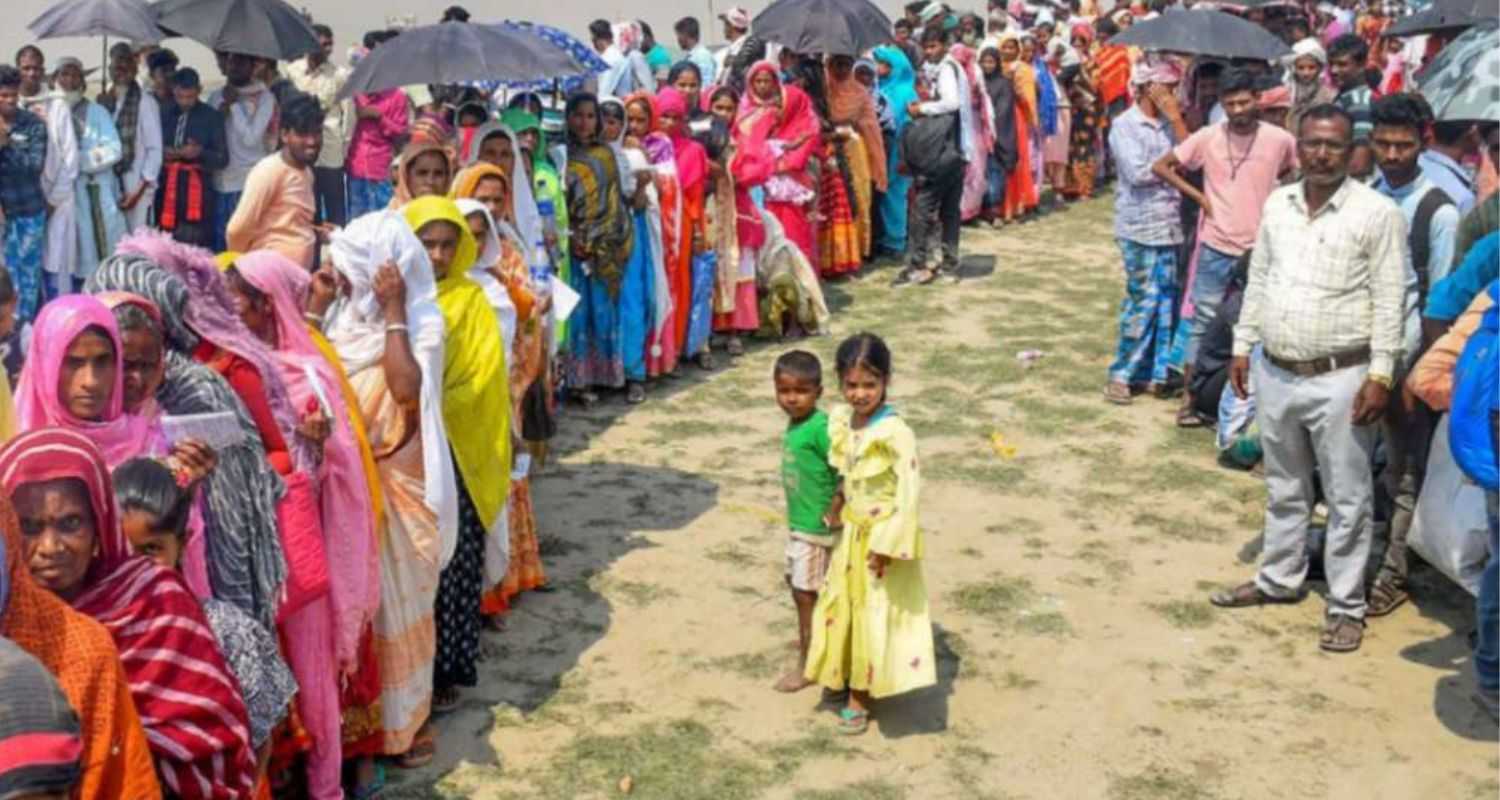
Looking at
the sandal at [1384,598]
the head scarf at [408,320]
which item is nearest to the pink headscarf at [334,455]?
the head scarf at [408,320]

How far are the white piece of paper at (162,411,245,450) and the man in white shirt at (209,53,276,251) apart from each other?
6330 millimetres

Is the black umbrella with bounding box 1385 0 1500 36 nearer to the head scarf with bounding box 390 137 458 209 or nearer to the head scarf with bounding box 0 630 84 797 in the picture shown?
the head scarf with bounding box 390 137 458 209

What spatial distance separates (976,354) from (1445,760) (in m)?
5.04

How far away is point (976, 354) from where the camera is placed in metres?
9.90

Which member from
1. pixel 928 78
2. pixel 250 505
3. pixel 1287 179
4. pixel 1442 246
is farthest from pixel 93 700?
pixel 928 78

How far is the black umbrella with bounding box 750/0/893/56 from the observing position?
1087 cm

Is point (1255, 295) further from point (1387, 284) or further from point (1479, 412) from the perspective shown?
point (1479, 412)

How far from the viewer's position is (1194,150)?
8.01 m

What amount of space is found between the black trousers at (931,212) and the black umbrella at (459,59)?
13.4ft

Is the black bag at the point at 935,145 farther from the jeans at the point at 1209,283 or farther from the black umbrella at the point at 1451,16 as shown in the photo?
the jeans at the point at 1209,283

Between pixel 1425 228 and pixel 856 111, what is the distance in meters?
6.00

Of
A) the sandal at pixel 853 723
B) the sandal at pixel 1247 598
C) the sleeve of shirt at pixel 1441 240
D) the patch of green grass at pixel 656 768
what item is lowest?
the patch of green grass at pixel 656 768

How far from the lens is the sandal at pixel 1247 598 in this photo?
245 inches

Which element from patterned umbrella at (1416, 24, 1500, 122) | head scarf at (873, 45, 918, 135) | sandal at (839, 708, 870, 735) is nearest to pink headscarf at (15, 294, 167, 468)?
sandal at (839, 708, 870, 735)
